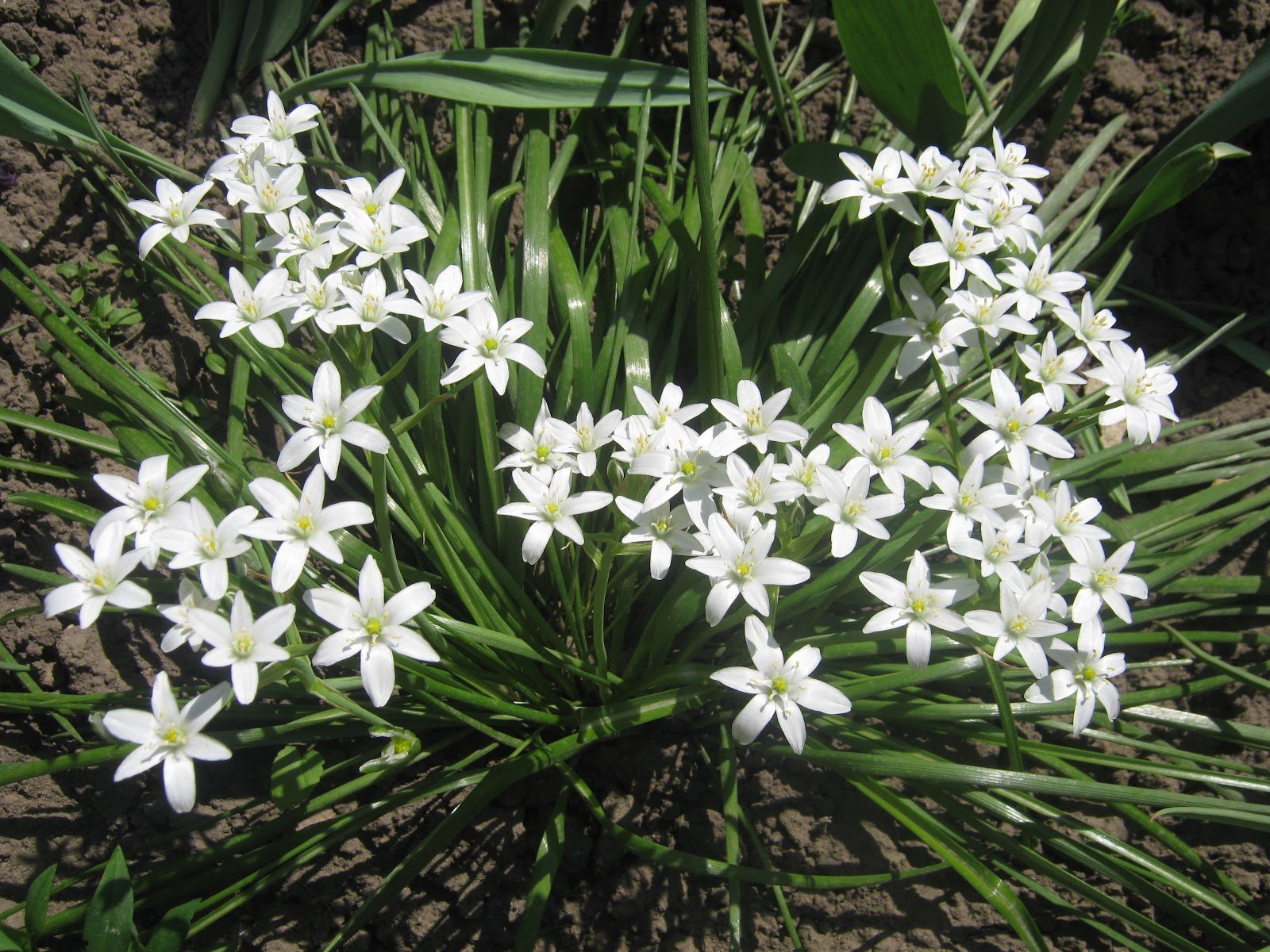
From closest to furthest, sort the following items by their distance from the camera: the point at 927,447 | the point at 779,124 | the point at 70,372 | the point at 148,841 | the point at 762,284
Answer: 1. the point at 148,841
2. the point at 70,372
3. the point at 927,447
4. the point at 762,284
5. the point at 779,124

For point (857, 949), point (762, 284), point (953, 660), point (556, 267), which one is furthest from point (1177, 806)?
point (556, 267)

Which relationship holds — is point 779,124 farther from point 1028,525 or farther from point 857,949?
point 857,949

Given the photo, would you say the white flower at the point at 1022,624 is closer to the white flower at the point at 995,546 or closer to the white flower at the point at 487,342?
the white flower at the point at 995,546

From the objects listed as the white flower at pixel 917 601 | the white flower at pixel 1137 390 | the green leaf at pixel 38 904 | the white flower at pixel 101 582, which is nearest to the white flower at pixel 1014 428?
the white flower at pixel 1137 390

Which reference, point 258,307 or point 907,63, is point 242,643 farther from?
point 907,63

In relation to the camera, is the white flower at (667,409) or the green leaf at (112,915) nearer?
the green leaf at (112,915)

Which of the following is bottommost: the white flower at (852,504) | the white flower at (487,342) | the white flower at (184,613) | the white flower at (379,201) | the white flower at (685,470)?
the white flower at (852,504)

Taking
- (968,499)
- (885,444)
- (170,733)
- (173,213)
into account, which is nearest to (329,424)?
(170,733)
